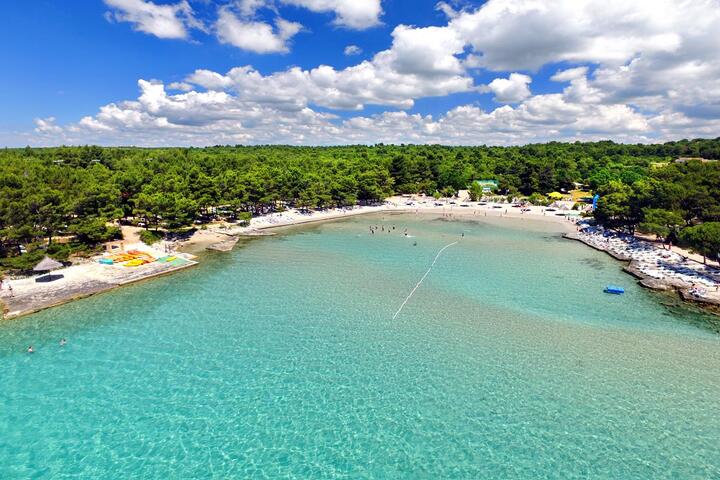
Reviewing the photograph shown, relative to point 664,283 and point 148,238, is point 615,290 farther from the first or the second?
point 148,238

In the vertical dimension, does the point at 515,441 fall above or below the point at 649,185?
below

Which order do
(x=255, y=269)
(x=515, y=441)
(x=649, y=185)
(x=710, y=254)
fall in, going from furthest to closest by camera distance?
(x=649, y=185) → (x=255, y=269) → (x=710, y=254) → (x=515, y=441)

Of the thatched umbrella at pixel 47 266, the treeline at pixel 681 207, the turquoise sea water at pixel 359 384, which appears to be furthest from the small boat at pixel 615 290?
the thatched umbrella at pixel 47 266

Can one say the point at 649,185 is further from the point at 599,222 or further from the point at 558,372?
the point at 558,372

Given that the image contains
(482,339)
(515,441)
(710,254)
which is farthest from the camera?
(710,254)

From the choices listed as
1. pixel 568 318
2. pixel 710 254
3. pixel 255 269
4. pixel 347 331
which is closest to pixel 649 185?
pixel 710 254

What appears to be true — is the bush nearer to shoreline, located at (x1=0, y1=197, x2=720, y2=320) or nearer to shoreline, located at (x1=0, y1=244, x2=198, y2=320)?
shoreline, located at (x1=0, y1=197, x2=720, y2=320)

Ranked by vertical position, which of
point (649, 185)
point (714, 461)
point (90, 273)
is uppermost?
point (649, 185)
